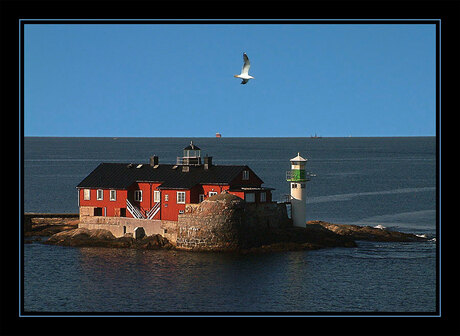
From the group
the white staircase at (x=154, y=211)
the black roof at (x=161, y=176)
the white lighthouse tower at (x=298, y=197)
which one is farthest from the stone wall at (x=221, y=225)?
the black roof at (x=161, y=176)

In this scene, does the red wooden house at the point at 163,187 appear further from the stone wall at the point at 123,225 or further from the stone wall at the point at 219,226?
the stone wall at the point at 219,226

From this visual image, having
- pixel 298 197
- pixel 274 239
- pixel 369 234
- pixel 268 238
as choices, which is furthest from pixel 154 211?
pixel 369 234

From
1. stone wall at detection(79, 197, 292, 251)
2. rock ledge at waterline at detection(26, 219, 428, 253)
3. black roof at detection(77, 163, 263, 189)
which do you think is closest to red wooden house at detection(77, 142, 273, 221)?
black roof at detection(77, 163, 263, 189)

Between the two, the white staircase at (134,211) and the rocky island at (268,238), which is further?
the white staircase at (134,211)

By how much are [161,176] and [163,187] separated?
6.02 feet

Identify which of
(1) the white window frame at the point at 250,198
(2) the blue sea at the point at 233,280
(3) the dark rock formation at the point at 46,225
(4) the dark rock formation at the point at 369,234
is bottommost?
(2) the blue sea at the point at 233,280

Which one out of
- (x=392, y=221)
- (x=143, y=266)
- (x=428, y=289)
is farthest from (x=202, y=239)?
(x=392, y=221)

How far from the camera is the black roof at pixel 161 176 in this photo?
5309cm

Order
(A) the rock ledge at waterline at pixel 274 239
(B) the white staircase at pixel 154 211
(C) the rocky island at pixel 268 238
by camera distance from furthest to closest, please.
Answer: (B) the white staircase at pixel 154 211 → (C) the rocky island at pixel 268 238 → (A) the rock ledge at waterline at pixel 274 239

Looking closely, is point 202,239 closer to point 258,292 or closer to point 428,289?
point 258,292

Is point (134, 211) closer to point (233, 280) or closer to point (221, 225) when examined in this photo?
point (221, 225)

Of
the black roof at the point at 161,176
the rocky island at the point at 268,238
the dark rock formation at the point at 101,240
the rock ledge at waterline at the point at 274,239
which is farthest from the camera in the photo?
the black roof at the point at 161,176

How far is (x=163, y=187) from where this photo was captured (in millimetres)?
53656
